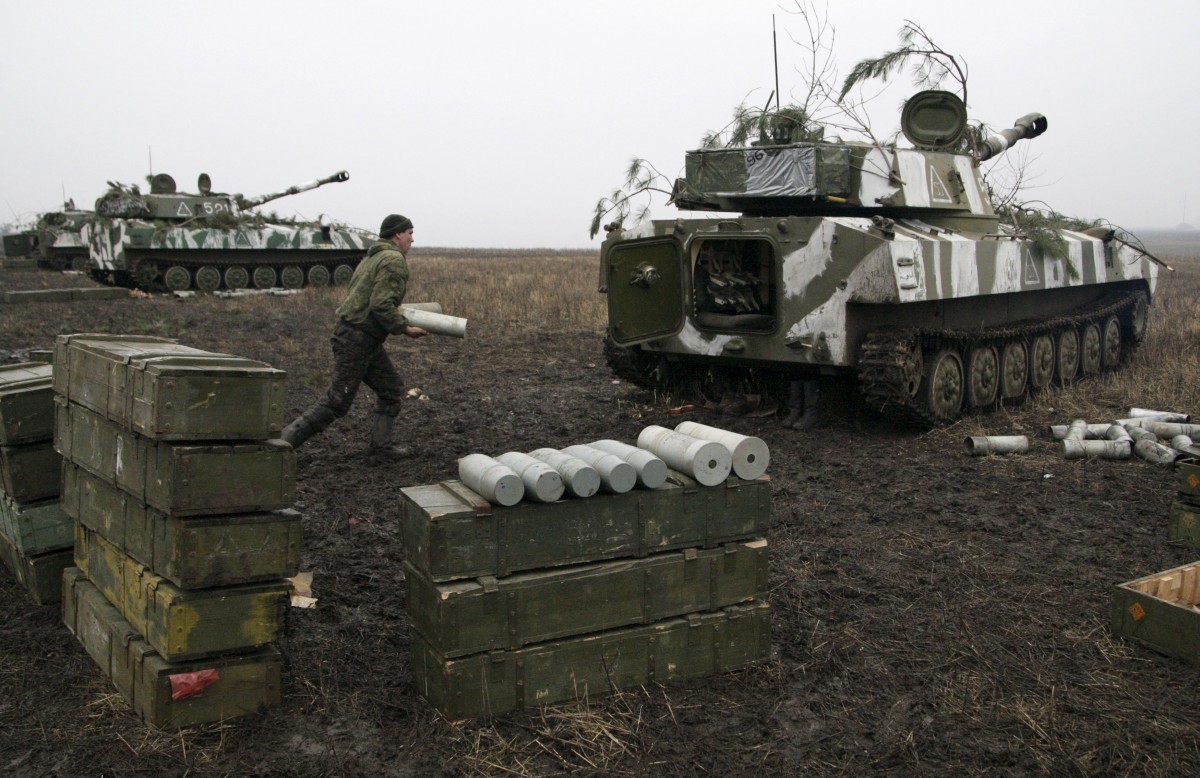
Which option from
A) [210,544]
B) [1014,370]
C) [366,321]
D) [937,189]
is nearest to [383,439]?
[366,321]

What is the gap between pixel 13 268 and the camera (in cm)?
2775

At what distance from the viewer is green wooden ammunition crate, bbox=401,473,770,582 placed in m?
3.90

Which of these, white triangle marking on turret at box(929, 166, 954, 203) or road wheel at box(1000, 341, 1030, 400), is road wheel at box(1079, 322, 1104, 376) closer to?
road wheel at box(1000, 341, 1030, 400)

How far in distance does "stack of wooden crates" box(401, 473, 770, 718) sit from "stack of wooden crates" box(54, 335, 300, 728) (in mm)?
515

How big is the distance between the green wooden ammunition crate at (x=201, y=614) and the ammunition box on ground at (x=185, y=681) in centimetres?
4

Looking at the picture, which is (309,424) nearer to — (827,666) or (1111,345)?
(827,666)

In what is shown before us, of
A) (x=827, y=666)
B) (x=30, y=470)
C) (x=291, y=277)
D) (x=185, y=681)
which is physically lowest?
(x=827, y=666)

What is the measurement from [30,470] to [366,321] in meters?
2.82

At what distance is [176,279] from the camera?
70.9 feet

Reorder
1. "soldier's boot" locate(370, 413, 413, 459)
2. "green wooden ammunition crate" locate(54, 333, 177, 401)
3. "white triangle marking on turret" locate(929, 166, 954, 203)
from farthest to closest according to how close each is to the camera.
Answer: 1. "white triangle marking on turret" locate(929, 166, 954, 203)
2. "soldier's boot" locate(370, 413, 413, 459)
3. "green wooden ammunition crate" locate(54, 333, 177, 401)

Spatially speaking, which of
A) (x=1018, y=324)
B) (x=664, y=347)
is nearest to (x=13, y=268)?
(x=664, y=347)

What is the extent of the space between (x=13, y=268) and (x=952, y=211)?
972 inches

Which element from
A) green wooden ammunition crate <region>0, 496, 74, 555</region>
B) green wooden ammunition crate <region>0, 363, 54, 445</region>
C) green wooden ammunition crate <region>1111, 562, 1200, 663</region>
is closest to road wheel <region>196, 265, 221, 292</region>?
green wooden ammunition crate <region>0, 363, 54, 445</region>

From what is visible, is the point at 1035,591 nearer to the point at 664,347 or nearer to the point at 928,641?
the point at 928,641
